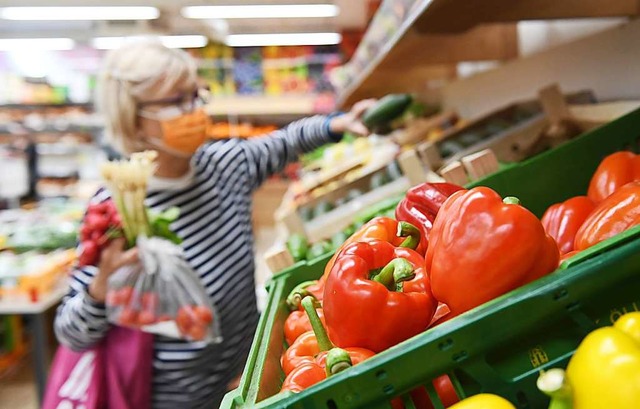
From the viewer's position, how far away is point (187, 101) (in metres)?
2.07

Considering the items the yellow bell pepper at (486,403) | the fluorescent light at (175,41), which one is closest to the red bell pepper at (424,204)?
the yellow bell pepper at (486,403)

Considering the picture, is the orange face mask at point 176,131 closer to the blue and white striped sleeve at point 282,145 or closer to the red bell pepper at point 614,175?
the blue and white striped sleeve at point 282,145

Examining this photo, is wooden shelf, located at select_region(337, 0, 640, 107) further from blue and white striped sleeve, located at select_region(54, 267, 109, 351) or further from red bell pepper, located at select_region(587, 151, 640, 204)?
blue and white striped sleeve, located at select_region(54, 267, 109, 351)

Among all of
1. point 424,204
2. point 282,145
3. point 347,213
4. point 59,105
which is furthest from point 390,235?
point 59,105

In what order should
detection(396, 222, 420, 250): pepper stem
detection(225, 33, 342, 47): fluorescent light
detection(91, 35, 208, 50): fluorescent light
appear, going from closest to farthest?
1. detection(396, 222, 420, 250): pepper stem
2. detection(91, 35, 208, 50): fluorescent light
3. detection(225, 33, 342, 47): fluorescent light

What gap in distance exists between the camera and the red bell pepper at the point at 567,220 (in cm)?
105

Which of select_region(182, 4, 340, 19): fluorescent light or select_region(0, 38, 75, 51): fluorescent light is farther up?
select_region(0, 38, 75, 51): fluorescent light

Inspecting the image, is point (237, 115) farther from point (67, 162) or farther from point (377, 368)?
point (377, 368)

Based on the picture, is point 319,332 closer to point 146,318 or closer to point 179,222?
point 146,318

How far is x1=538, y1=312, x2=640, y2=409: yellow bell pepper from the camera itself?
49cm

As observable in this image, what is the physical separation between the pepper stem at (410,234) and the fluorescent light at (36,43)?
8.77m

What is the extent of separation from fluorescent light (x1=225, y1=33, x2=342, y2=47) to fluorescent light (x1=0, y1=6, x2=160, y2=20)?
1.63 m

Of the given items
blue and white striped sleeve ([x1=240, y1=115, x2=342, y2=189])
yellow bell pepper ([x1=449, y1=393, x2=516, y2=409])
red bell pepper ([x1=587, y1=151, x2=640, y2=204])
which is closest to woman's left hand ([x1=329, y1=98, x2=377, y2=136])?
blue and white striped sleeve ([x1=240, y1=115, x2=342, y2=189])

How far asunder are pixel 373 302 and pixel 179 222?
1.38 metres
